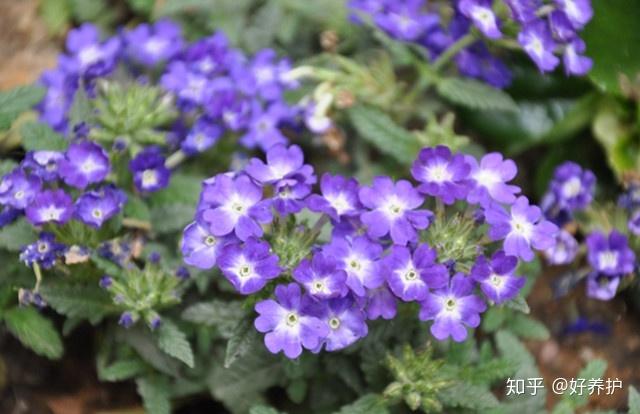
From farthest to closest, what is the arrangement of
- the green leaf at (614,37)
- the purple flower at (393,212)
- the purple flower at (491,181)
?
1. the green leaf at (614,37)
2. the purple flower at (491,181)
3. the purple flower at (393,212)

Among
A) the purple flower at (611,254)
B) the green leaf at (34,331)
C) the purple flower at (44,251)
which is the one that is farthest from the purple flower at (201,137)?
the purple flower at (611,254)

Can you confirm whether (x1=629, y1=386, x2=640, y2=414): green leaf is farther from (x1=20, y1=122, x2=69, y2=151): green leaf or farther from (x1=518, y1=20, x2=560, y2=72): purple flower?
(x1=20, y1=122, x2=69, y2=151): green leaf

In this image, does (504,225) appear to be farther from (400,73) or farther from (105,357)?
(400,73)

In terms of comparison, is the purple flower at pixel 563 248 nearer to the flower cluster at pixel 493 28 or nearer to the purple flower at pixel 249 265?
the flower cluster at pixel 493 28

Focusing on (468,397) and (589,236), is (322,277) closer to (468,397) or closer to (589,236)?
(468,397)

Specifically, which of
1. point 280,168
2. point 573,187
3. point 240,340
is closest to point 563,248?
point 573,187

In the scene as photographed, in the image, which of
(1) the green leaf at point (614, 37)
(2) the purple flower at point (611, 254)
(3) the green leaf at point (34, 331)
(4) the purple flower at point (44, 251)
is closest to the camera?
(4) the purple flower at point (44, 251)
